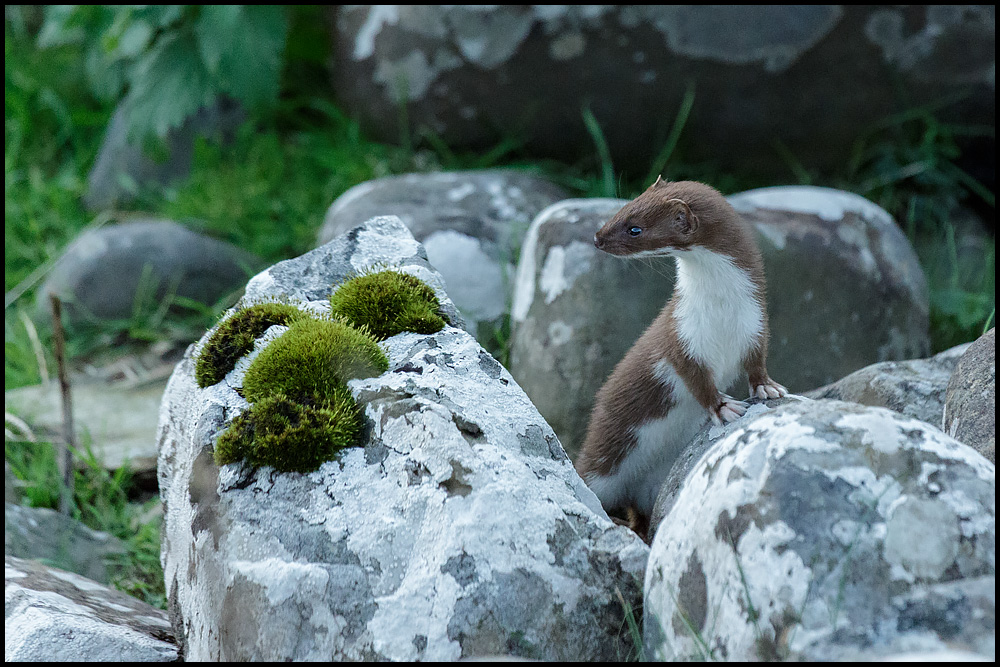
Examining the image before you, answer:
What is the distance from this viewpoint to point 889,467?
200cm

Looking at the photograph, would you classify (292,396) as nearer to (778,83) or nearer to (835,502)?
(835,502)

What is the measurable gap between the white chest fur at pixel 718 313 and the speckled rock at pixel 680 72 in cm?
301

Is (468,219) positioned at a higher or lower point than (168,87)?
lower

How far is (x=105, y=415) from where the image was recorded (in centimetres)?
497

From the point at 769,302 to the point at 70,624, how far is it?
10.6 feet

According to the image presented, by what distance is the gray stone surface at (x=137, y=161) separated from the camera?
6.75m

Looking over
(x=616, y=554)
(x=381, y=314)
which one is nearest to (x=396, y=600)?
(x=616, y=554)

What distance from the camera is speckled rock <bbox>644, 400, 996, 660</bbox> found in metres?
1.81

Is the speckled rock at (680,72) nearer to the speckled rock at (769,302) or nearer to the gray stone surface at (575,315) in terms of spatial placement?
the speckled rock at (769,302)

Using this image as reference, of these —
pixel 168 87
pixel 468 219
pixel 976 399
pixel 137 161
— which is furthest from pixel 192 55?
pixel 976 399

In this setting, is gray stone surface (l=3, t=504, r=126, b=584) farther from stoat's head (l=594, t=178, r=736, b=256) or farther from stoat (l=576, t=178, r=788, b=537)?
stoat's head (l=594, t=178, r=736, b=256)

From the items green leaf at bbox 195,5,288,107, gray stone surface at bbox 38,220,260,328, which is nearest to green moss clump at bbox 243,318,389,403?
gray stone surface at bbox 38,220,260,328

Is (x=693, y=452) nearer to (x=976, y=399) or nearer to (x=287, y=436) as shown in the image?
(x=976, y=399)

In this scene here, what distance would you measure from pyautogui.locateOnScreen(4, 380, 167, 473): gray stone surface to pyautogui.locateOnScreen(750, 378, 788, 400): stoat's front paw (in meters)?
3.12
